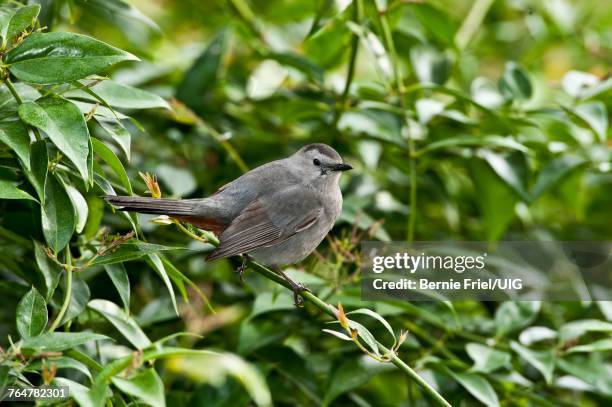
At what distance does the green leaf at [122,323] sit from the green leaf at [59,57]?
0.75 metres

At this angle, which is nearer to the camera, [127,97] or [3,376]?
[3,376]

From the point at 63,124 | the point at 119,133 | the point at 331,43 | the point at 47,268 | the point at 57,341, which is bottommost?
the point at 57,341

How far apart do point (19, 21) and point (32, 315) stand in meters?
0.73

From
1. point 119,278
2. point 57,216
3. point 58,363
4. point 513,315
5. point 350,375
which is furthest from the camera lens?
point 513,315

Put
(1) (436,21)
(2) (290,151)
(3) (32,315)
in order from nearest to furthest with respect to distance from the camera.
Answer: (3) (32,315)
(1) (436,21)
(2) (290,151)

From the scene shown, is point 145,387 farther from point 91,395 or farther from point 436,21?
point 436,21

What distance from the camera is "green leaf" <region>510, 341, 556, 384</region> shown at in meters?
2.95

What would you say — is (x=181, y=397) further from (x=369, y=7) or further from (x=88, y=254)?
(x=369, y=7)

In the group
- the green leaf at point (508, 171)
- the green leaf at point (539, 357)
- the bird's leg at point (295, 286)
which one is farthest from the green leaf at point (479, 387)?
the green leaf at point (508, 171)

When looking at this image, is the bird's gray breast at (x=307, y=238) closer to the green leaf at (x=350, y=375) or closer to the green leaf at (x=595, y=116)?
the green leaf at (x=350, y=375)

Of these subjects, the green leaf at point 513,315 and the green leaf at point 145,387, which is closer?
the green leaf at point 145,387

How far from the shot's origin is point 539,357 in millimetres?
3025

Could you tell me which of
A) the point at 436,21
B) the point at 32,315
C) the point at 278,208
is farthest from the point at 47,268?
the point at 436,21

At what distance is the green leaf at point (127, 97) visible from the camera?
2.54 metres
